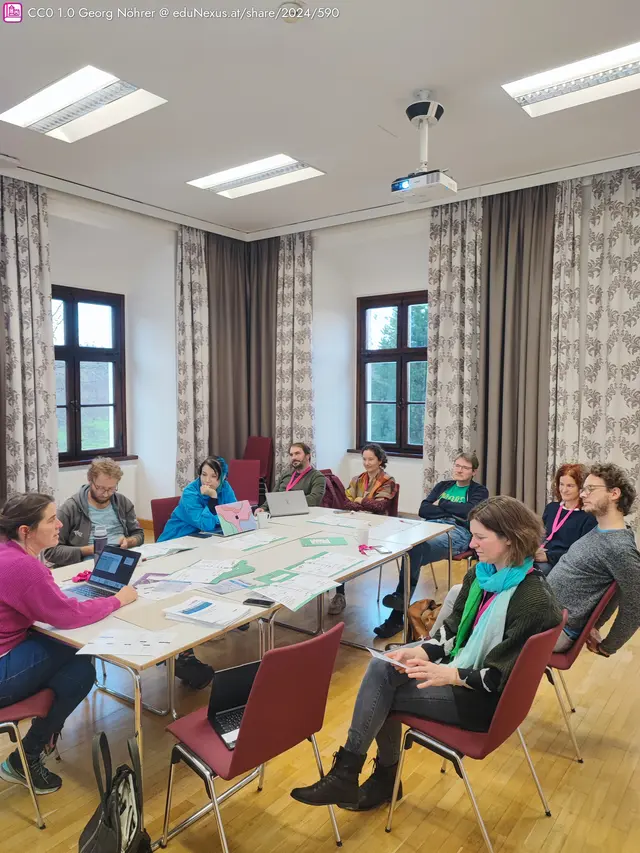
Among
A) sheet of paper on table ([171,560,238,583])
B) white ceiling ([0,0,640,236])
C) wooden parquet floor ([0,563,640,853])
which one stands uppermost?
white ceiling ([0,0,640,236])

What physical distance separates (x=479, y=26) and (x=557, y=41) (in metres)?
0.45

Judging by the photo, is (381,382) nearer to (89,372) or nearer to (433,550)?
(89,372)

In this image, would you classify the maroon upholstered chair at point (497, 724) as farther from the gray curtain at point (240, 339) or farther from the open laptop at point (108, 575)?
the gray curtain at point (240, 339)

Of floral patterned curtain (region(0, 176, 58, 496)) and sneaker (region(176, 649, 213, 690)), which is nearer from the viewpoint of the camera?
sneaker (region(176, 649, 213, 690))

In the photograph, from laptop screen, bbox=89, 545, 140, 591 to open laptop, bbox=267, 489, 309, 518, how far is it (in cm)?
167

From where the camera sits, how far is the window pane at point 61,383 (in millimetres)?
6207

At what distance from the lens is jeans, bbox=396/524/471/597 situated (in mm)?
3824

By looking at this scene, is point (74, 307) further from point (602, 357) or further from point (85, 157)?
point (602, 357)

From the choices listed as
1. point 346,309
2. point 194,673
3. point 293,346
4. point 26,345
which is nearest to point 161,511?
point 194,673

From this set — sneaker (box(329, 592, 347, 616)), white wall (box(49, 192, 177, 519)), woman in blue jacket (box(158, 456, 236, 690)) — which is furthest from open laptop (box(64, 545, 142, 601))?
white wall (box(49, 192, 177, 519))

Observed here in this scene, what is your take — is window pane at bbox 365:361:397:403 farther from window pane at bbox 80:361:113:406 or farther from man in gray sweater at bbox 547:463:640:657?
man in gray sweater at bbox 547:463:640:657

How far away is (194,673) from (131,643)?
1.21 metres

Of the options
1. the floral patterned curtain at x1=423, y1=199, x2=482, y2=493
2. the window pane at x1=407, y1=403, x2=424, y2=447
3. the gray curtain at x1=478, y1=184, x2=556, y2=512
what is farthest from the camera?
the window pane at x1=407, y1=403, x2=424, y2=447

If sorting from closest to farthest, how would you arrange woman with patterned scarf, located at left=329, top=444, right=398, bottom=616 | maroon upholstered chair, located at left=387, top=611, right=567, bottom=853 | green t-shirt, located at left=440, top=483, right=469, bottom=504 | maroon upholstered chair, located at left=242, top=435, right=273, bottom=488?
maroon upholstered chair, located at left=387, top=611, right=567, bottom=853, green t-shirt, located at left=440, top=483, right=469, bottom=504, woman with patterned scarf, located at left=329, top=444, right=398, bottom=616, maroon upholstered chair, located at left=242, top=435, right=273, bottom=488
